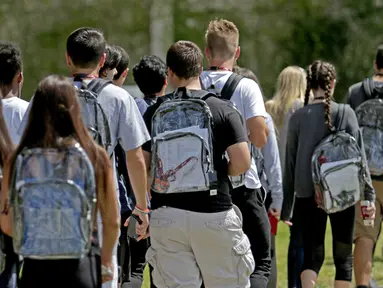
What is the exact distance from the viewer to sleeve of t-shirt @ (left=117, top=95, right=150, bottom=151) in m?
6.08

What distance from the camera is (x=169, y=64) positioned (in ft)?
20.8

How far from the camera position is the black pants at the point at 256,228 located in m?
7.23

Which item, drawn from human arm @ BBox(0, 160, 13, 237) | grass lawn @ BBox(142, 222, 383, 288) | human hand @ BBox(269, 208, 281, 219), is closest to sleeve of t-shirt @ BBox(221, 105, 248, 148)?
human arm @ BBox(0, 160, 13, 237)

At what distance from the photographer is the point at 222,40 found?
7.08 metres

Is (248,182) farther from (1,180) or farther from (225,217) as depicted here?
(1,180)

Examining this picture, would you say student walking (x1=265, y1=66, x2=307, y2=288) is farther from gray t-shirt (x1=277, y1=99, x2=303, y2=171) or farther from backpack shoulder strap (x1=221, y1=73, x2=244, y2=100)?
backpack shoulder strap (x1=221, y1=73, x2=244, y2=100)

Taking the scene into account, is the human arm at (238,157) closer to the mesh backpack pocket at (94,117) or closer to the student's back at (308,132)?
the mesh backpack pocket at (94,117)

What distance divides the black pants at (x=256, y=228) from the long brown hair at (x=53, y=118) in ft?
8.21

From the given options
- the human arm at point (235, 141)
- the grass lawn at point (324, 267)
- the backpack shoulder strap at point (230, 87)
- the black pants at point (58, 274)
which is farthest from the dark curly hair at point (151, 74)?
the black pants at point (58, 274)

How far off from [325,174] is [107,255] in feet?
9.53

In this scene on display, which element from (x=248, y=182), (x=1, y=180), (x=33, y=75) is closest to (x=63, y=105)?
(x=1, y=180)

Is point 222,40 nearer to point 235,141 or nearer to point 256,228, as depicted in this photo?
point 235,141

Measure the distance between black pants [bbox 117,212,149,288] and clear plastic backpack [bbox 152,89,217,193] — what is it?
1.32 m

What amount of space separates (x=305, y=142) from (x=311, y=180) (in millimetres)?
285
